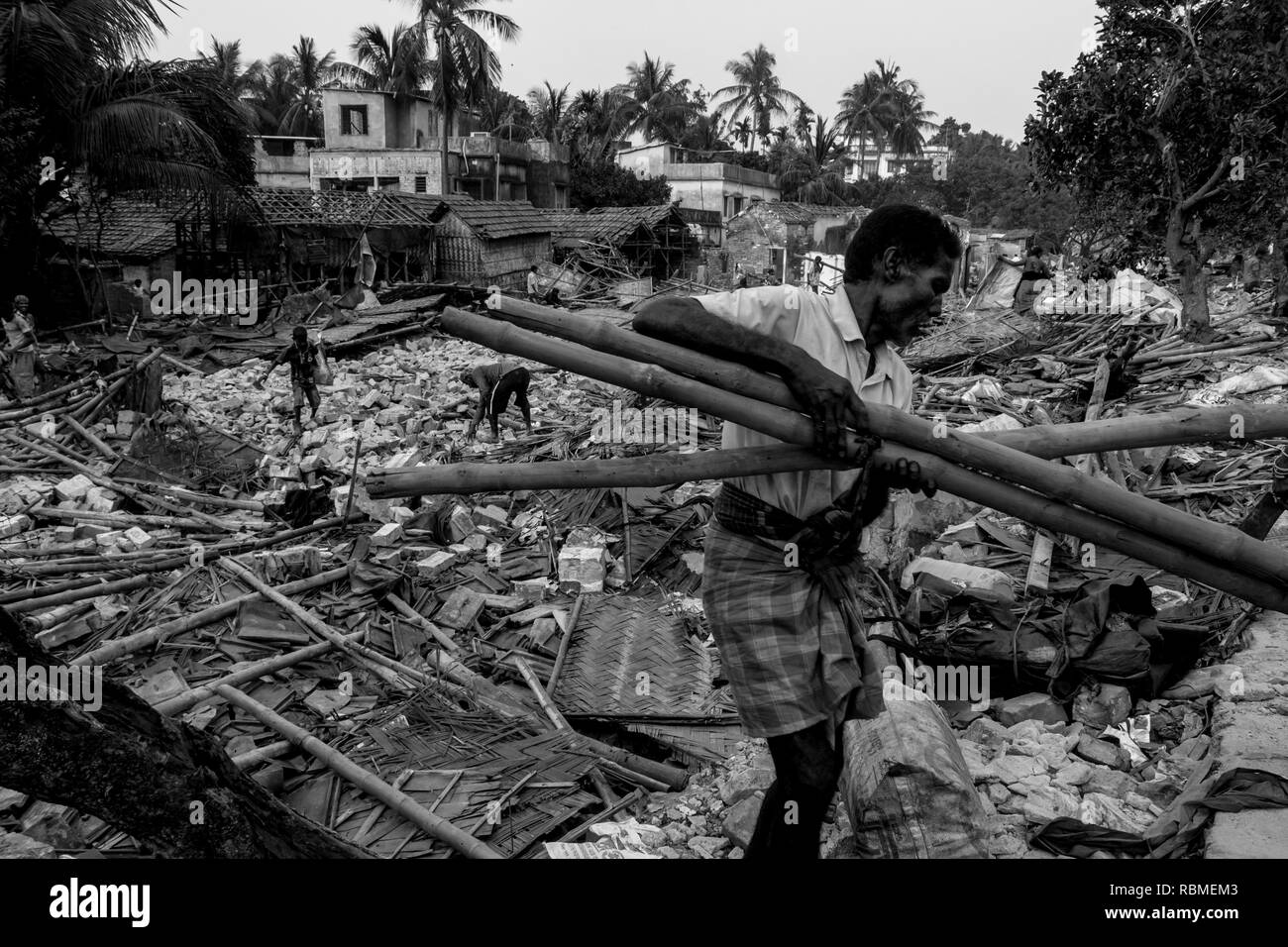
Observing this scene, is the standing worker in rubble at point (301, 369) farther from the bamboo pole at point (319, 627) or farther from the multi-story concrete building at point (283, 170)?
the multi-story concrete building at point (283, 170)

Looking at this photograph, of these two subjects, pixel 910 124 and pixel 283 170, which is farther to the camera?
pixel 910 124

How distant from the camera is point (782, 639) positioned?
7.88 ft

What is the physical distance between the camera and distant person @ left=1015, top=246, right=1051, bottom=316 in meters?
15.7

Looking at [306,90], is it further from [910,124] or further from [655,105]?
[910,124]

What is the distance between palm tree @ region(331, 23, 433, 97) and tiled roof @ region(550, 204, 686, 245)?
888cm

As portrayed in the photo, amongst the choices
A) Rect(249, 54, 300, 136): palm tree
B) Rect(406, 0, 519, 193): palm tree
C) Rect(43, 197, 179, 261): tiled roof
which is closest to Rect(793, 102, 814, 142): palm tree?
Rect(406, 0, 519, 193): palm tree

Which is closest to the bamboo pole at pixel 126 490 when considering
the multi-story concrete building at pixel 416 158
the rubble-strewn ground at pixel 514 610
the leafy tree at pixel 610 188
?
the rubble-strewn ground at pixel 514 610

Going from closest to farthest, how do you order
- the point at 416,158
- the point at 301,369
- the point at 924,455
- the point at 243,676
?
the point at 924,455 → the point at 243,676 → the point at 301,369 → the point at 416,158

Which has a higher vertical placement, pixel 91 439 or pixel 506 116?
pixel 506 116

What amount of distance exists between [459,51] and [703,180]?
11.8 m

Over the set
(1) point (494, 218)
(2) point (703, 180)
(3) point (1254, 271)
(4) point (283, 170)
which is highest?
(2) point (703, 180)

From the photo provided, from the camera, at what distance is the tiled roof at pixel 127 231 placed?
68.5 ft

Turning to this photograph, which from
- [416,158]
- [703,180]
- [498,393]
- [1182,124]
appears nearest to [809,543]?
[498,393]

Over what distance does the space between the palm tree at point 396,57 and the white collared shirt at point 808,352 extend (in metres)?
33.5
